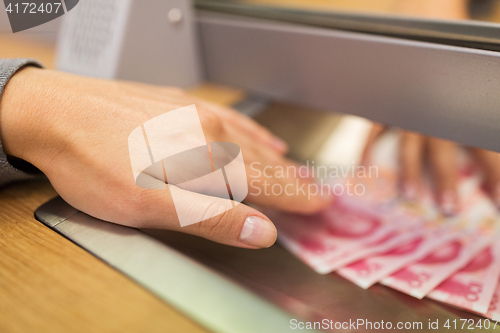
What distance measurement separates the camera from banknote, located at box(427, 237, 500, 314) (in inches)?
18.0

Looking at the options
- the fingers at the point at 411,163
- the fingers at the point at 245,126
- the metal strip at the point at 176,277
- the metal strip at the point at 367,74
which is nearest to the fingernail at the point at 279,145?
the fingers at the point at 245,126

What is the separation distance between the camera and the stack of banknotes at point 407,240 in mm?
488

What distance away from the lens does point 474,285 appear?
487 millimetres

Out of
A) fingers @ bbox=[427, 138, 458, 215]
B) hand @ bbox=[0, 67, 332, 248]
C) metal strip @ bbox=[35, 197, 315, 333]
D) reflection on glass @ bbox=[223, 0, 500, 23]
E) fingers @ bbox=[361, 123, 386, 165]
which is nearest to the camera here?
metal strip @ bbox=[35, 197, 315, 333]

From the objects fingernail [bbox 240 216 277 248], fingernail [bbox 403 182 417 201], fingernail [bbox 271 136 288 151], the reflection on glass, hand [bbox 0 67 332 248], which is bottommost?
fingernail [bbox 403 182 417 201]

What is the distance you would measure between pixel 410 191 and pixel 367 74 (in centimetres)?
29

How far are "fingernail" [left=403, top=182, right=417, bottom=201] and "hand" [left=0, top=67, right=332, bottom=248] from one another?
16.0 inches

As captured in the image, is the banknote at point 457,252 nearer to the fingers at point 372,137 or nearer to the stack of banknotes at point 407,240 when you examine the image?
the stack of banknotes at point 407,240

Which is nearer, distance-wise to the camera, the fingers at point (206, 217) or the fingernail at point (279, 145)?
the fingers at point (206, 217)

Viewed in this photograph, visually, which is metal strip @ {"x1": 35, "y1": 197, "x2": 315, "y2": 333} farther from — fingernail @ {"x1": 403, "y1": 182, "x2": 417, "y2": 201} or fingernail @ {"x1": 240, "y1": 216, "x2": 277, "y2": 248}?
fingernail @ {"x1": 403, "y1": 182, "x2": 417, "y2": 201}

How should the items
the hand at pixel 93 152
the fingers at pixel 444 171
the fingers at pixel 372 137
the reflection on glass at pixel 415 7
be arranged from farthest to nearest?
the fingers at pixel 372 137
the fingers at pixel 444 171
the reflection on glass at pixel 415 7
the hand at pixel 93 152

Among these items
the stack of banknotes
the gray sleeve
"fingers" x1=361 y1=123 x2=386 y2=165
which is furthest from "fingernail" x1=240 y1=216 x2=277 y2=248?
"fingers" x1=361 y1=123 x2=386 y2=165

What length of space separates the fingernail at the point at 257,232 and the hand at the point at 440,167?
0.41 meters

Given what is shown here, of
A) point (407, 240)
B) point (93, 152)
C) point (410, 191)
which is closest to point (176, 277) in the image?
point (93, 152)
